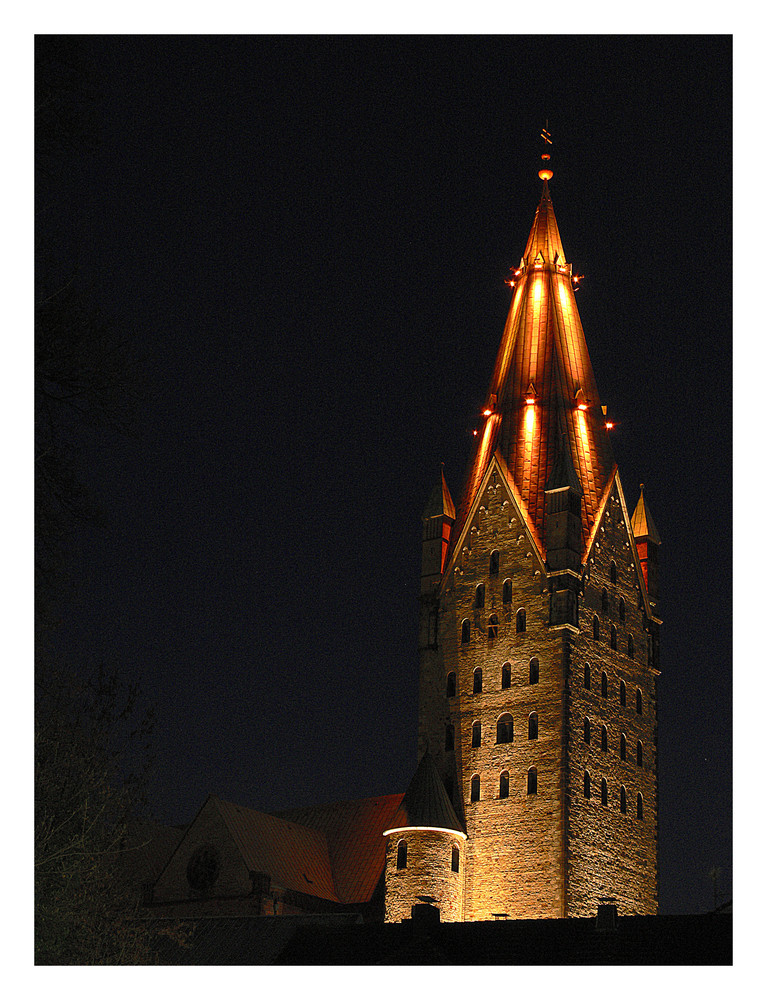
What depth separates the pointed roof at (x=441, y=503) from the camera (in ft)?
205

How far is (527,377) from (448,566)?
29.0 feet

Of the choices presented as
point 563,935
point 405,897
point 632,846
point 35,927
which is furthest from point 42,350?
point 632,846

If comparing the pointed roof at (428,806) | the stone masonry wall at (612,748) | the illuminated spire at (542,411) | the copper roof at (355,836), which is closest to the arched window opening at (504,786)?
the pointed roof at (428,806)

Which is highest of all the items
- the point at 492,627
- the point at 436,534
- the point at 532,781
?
the point at 436,534

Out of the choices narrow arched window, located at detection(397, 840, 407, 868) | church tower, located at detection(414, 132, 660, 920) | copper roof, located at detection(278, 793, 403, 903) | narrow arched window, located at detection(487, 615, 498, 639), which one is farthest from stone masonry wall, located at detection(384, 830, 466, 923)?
narrow arched window, located at detection(487, 615, 498, 639)

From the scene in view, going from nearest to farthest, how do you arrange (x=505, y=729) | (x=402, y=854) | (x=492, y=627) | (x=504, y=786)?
(x=402, y=854), (x=504, y=786), (x=505, y=729), (x=492, y=627)

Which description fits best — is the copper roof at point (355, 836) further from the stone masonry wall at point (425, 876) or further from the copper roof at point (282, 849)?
the stone masonry wall at point (425, 876)

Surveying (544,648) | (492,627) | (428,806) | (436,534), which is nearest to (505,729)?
(544,648)

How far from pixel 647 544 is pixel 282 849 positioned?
20232mm

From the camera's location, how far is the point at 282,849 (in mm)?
61188

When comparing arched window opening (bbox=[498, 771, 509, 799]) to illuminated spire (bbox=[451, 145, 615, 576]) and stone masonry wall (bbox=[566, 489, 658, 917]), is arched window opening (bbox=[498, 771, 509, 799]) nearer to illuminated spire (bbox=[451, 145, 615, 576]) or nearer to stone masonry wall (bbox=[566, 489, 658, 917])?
stone masonry wall (bbox=[566, 489, 658, 917])

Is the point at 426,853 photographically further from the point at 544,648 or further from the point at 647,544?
the point at 647,544

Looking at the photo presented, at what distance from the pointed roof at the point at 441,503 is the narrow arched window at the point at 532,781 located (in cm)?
1259

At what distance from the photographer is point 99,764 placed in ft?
81.7
